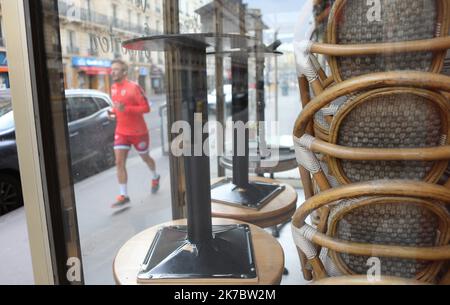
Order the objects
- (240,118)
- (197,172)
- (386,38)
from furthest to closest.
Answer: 1. (240,118)
2. (197,172)
3. (386,38)

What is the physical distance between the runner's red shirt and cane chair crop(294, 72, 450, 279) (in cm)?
127

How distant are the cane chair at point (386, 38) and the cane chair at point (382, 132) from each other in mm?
54

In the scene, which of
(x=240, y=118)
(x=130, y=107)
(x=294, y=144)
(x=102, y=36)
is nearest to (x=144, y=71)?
(x=130, y=107)

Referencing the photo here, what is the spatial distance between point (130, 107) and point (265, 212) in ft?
3.71

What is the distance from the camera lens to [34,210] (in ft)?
2.93

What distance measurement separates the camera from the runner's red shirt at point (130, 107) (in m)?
1.79

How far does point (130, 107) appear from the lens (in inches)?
78.7

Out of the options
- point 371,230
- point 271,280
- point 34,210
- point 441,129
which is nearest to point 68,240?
point 34,210

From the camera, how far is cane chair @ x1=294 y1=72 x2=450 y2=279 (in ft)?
1.97

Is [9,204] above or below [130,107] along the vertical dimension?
below

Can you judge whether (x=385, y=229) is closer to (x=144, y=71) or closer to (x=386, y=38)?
(x=386, y=38)

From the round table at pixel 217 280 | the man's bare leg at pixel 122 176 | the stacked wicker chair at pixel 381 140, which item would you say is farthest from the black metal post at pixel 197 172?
the man's bare leg at pixel 122 176

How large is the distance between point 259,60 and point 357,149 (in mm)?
1556

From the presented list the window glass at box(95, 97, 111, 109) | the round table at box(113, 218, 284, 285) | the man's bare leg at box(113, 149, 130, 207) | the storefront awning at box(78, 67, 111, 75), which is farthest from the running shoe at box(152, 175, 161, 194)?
the round table at box(113, 218, 284, 285)
